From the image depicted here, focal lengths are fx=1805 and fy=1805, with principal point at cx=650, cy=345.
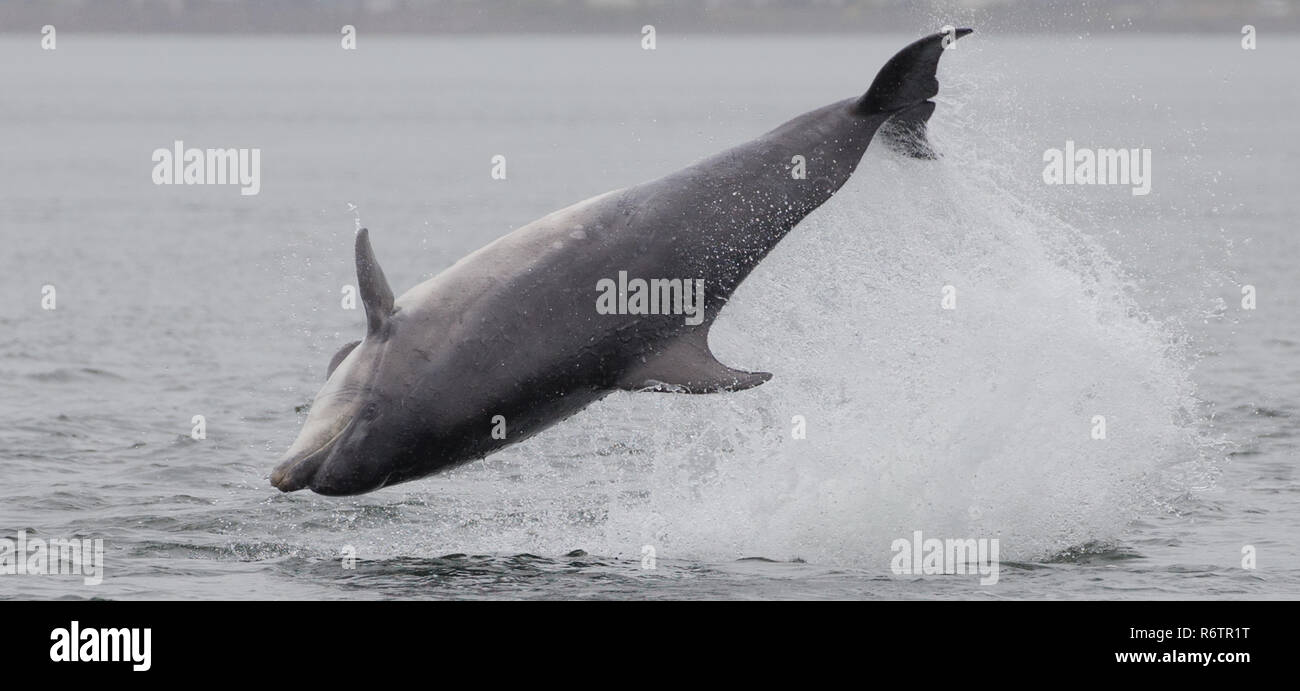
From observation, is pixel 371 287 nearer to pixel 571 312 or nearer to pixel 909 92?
pixel 571 312

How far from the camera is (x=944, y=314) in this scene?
1922cm

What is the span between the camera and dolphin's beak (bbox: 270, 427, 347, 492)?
578 inches

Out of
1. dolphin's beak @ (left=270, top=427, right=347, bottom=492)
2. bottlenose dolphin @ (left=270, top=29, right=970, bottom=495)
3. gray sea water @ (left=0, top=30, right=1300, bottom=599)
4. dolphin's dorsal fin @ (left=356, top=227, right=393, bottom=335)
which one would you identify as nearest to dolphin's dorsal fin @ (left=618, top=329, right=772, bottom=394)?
bottlenose dolphin @ (left=270, top=29, right=970, bottom=495)

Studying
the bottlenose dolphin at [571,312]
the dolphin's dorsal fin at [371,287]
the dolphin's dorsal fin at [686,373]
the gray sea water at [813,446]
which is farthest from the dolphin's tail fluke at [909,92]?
the dolphin's dorsal fin at [371,287]

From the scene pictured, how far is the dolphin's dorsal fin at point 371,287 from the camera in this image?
49.9ft

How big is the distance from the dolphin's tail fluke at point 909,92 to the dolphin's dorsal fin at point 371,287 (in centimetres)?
478

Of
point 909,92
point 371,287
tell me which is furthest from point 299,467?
point 909,92

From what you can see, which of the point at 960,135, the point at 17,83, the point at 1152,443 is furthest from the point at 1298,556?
the point at 17,83

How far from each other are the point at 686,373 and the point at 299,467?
11.2 feet

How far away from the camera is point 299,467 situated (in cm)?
1472

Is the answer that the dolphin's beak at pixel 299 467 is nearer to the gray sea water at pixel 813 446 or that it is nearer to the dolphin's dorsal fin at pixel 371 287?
the dolphin's dorsal fin at pixel 371 287
